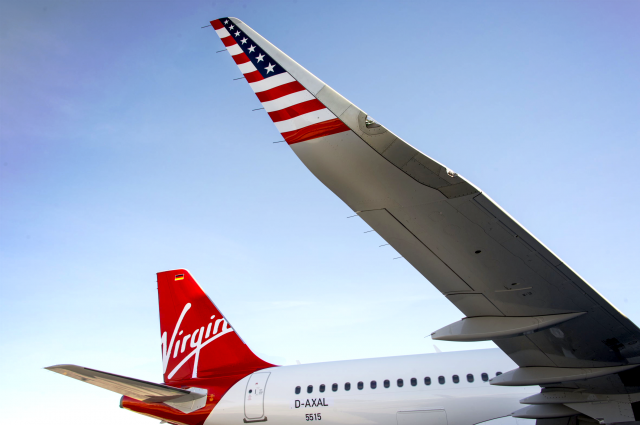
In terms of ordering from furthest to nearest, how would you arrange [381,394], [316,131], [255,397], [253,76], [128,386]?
1. [255,397]
2. [128,386]
3. [381,394]
4. [253,76]
5. [316,131]

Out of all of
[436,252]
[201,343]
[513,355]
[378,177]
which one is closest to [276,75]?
[378,177]

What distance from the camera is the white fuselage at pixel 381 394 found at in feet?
27.8

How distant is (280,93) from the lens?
3.05 m

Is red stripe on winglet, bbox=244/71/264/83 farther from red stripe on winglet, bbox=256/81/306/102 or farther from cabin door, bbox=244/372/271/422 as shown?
cabin door, bbox=244/372/271/422

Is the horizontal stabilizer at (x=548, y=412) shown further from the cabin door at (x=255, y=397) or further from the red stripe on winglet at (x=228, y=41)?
the cabin door at (x=255, y=397)

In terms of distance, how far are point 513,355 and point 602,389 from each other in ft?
4.32

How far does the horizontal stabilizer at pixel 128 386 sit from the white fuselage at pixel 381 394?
1153mm

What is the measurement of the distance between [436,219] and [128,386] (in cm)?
974

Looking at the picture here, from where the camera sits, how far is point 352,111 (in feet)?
8.80

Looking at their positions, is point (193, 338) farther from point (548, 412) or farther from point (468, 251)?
point (468, 251)

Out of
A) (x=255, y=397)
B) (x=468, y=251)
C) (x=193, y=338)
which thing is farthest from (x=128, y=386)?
(x=468, y=251)

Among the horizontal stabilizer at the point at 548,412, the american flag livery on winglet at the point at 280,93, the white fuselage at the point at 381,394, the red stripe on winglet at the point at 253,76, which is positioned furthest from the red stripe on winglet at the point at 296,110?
the white fuselage at the point at 381,394

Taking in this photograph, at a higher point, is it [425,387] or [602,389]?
[602,389]

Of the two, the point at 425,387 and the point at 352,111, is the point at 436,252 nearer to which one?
the point at 352,111
